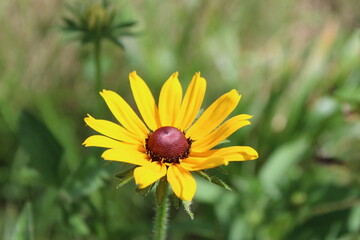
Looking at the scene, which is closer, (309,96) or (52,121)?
(52,121)

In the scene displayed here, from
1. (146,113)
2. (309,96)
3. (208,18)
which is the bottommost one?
(146,113)

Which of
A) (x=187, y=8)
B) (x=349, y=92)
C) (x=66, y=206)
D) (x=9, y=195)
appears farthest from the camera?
(x=187, y=8)

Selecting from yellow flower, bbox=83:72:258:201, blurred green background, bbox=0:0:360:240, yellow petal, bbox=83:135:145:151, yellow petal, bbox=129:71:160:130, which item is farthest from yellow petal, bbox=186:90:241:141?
blurred green background, bbox=0:0:360:240

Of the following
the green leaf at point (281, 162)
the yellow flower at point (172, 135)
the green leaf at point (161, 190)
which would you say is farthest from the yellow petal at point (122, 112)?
the green leaf at point (281, 162)

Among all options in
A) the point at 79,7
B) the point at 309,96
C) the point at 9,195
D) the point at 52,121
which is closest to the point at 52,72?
the point at 52,121

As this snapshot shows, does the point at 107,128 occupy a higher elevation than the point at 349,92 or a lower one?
lower

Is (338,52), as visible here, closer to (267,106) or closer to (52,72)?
(267,106)

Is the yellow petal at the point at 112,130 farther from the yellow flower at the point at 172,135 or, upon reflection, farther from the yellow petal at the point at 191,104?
the yellow petal at the point at 191,104

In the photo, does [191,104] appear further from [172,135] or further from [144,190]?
[144,190]

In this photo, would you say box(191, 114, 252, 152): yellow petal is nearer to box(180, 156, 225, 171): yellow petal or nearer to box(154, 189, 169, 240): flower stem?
box(180, 156, 225, 171): yellow petal
